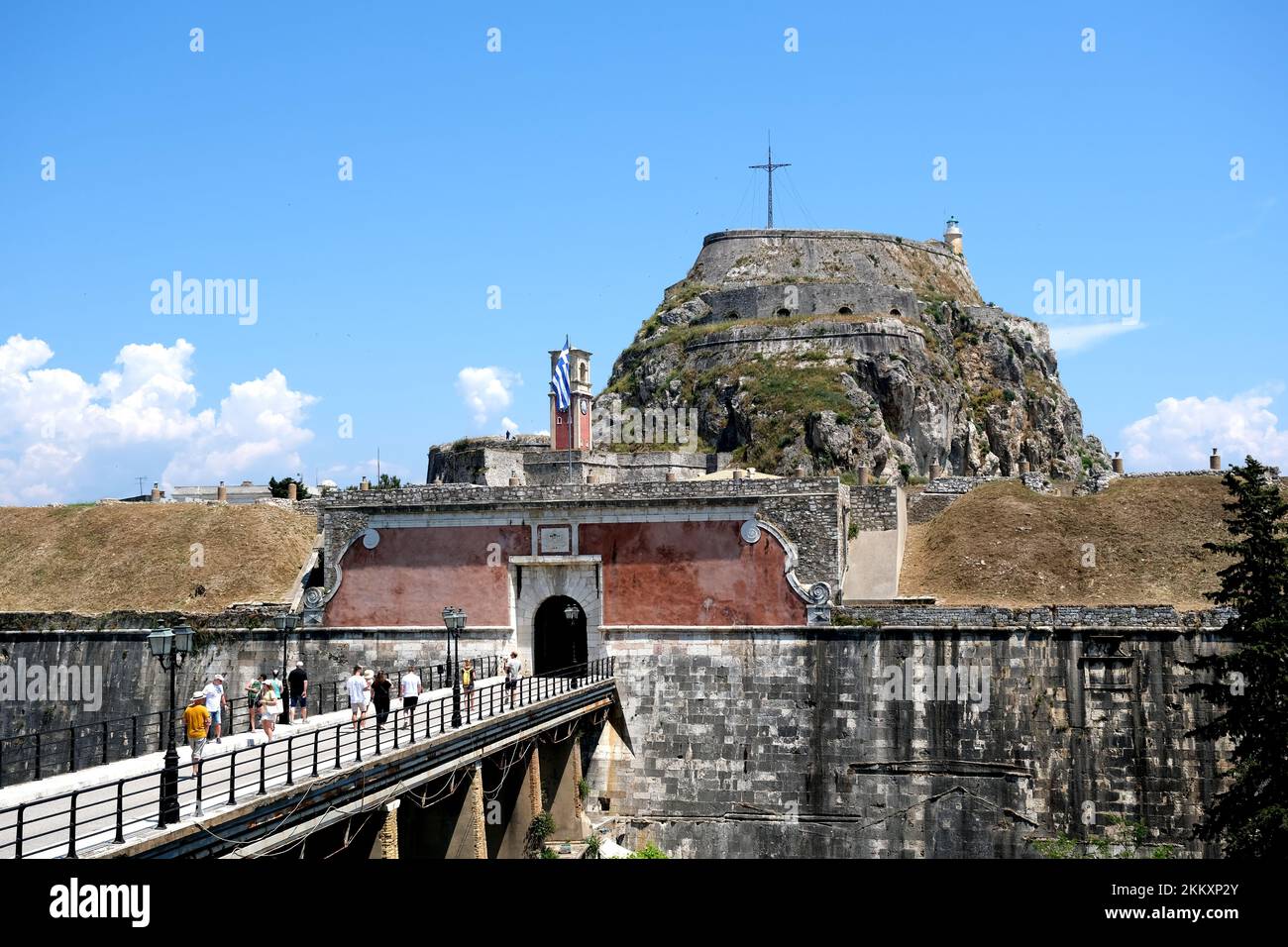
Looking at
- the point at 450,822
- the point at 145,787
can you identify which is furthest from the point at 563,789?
the point at 145,787

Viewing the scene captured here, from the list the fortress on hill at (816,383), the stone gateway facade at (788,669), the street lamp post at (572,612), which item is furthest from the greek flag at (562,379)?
the stone gateway facade at (788,669)

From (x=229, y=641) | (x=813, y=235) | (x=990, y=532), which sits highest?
(x=813, y=235)

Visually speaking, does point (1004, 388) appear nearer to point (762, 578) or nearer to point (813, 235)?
point (813, 235)

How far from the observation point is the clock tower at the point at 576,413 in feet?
191

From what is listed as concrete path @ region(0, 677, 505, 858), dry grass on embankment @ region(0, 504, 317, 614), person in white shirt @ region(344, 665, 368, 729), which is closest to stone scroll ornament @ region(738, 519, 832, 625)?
concrete path @ region(0, 677, 505, 858)

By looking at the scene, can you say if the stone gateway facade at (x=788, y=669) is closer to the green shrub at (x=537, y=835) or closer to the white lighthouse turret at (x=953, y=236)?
the green shrub at (x=537, y=835)

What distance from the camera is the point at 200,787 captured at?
1596 centimetres

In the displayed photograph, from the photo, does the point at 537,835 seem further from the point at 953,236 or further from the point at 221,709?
the point at 953,236

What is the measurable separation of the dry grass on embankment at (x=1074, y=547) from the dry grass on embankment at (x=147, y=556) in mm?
19834

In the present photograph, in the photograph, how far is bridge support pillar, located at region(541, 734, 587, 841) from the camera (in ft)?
98.9

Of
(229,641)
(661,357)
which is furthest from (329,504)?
(661,357)

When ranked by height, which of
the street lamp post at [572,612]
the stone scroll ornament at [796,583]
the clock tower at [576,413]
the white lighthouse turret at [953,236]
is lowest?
the street lamp post at [572,612]

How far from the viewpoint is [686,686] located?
32.6m
